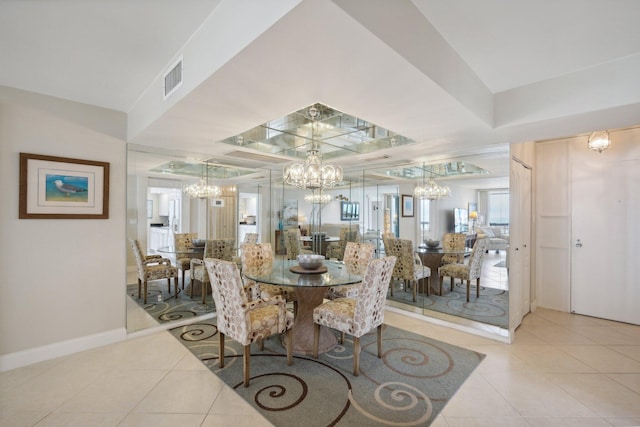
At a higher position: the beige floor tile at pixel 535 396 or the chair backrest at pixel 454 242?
the chair backrest at pixel 454 242

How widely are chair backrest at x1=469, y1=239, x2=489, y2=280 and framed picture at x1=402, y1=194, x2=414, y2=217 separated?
1.02 m

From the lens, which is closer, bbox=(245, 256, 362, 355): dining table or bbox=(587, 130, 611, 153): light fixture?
bbox=(245, 256, 362, 355): dining table

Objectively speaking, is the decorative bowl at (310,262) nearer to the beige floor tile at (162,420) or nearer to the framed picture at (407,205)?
the beige floor tile at (162,420)

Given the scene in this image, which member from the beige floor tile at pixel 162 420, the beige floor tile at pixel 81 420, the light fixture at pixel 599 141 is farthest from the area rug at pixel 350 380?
the light fixture at pixel 599 141

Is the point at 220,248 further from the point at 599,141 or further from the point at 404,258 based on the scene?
the point at 599,141

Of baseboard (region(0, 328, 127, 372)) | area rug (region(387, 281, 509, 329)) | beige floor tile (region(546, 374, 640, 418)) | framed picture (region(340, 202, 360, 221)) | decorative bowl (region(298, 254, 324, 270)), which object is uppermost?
framed picture (region(340, 202, 360, 221))

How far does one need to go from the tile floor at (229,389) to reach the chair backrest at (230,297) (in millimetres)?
452

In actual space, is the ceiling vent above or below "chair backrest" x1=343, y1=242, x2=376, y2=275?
above

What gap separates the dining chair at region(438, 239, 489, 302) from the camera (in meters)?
3.90

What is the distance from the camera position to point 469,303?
3.94 meters

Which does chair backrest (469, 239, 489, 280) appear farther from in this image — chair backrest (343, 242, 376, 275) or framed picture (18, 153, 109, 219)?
framed picture (18, 153, 109, 219)

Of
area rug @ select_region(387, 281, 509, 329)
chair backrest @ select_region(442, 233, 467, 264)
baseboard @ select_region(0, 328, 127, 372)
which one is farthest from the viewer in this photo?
chair backrest @ select_region(442, 233, 467, 264)

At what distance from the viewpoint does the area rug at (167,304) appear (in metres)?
3.67

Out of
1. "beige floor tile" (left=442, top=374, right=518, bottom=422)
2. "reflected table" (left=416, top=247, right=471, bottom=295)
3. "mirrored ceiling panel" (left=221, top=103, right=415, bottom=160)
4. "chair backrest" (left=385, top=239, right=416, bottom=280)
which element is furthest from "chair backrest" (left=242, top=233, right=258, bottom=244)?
"beige floor tile" (left=442, top=374, right=518, bottom=422)
